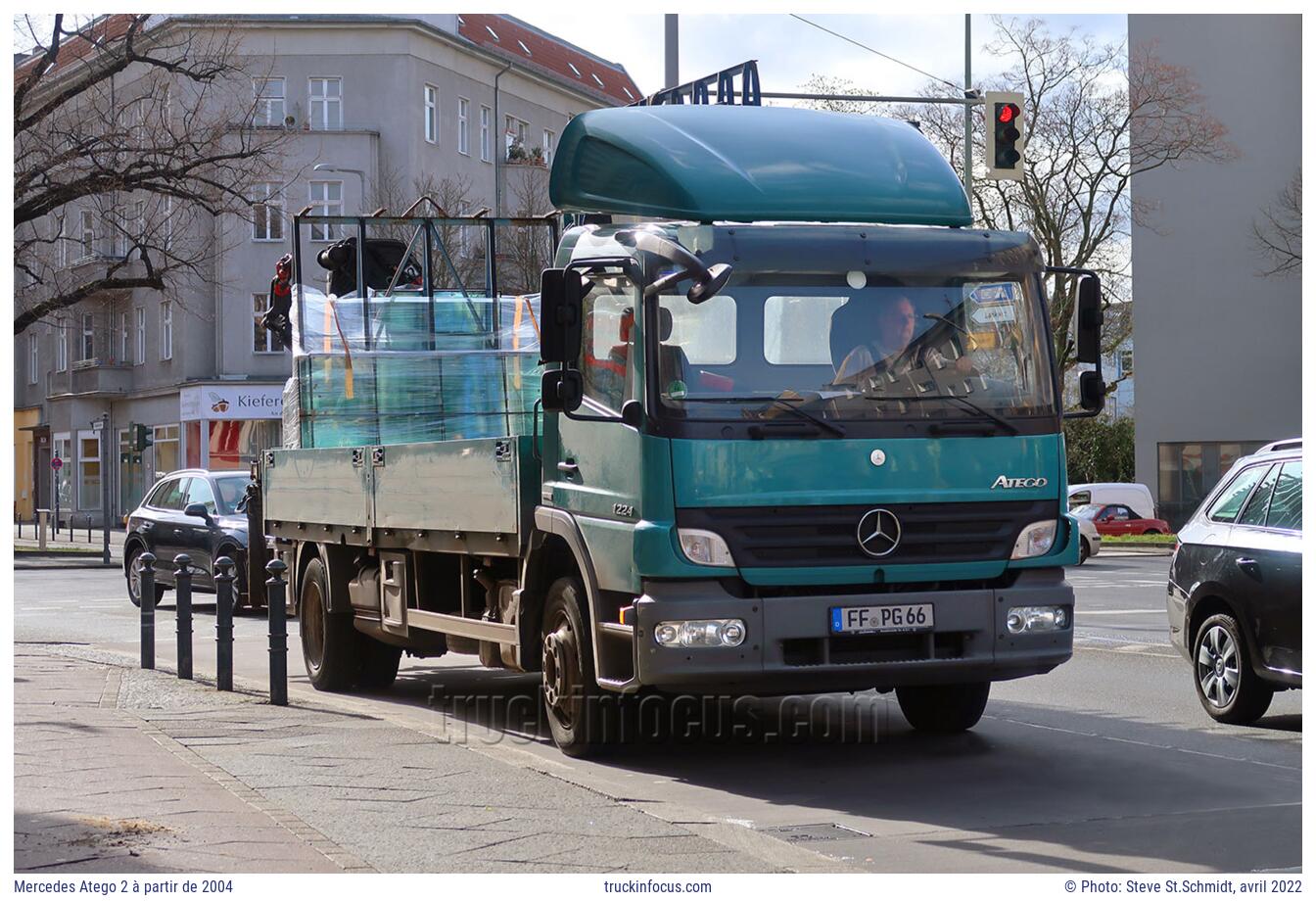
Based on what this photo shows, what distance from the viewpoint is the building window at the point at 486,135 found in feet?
180

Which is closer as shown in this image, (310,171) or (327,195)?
(310,171)

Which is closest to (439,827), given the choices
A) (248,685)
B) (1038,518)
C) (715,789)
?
(715,789)

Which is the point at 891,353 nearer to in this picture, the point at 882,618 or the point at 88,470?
the point at 882,618

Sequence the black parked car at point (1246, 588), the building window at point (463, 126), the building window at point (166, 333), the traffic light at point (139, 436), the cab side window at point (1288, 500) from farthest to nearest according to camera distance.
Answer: the building window at point (166, 333)
the building window at point (463, 126)
the traffic light at point (139, 436)
the cab side window at point (1288, 500)
the black parked car at point (1246, 588)

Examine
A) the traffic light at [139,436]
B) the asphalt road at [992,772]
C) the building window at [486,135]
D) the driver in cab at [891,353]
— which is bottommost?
the asphalt road at [992,772]

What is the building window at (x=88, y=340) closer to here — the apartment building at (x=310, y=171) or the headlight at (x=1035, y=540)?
the apartment building at (x=310, y=171)

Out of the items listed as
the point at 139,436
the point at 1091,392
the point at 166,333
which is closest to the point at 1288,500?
the point at 1091,392

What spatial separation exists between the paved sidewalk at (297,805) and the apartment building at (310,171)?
38456mm

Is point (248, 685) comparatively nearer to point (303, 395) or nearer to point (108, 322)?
point (303, 395)

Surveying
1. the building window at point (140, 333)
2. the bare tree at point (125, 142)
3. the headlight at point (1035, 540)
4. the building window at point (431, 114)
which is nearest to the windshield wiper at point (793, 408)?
the headlight at point (1035, 540)

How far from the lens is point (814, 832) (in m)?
7.47

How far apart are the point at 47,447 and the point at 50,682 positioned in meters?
53.8

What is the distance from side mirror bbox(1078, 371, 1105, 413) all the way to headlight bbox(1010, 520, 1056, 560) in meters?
0.76

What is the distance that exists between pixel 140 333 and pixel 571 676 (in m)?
49.8
